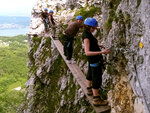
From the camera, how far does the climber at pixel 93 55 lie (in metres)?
4.71

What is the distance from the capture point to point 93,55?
476 centimetres

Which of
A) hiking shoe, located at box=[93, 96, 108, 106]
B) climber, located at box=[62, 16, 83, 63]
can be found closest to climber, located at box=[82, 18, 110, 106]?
hiking shoe, located at box=[93, 96, 108, 106]

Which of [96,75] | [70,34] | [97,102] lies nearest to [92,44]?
[96,75]

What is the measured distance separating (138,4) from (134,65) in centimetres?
142

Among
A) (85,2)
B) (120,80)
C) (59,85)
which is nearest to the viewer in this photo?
(120,80)

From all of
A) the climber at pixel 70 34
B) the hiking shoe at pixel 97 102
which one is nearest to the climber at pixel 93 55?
the hiking shoe at pixel 97 102

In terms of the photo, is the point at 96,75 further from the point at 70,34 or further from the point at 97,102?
the point at 70,34

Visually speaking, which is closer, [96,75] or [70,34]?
[96,75]

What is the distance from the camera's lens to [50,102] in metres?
10.9

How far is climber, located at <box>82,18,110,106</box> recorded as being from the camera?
4.71 m

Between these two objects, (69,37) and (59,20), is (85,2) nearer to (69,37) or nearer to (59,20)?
(59,20)

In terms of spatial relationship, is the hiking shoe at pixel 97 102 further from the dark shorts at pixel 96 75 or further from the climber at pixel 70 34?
the climber at pixel 70 34

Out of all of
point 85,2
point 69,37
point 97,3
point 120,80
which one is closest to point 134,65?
point 120,80

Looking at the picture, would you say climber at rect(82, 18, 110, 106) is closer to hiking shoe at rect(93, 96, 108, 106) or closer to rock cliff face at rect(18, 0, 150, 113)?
hiking shoe at rect(93, 96, 108, 106)
